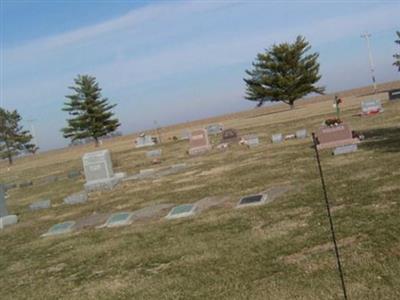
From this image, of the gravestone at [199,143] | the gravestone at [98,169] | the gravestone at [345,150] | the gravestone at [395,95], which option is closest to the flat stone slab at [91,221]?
the gravestone at [98,169]

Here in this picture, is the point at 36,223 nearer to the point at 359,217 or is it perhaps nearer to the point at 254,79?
the point at 359,217

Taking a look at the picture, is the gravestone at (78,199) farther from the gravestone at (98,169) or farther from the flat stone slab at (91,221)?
the flat stone slab at (91,221)

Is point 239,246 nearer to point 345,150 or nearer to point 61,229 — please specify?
Result: point 61,229

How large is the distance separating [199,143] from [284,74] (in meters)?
39.2

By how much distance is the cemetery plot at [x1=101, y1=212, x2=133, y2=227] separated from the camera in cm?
1190

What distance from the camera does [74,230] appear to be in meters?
12.3

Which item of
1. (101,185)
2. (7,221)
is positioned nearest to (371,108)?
(101,185)

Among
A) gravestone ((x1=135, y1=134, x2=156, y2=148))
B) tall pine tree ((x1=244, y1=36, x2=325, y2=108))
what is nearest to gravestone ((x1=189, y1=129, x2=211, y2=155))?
gravestone ((x1=135, y1=134, x2=156, y2=148))

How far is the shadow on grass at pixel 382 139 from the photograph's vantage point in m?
15.5

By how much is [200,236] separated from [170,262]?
1.26 metres

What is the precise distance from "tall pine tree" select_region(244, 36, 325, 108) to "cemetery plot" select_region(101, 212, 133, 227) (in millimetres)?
51990

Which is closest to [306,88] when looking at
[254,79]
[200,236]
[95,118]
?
[254,79]

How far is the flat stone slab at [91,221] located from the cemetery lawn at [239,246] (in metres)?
0.67

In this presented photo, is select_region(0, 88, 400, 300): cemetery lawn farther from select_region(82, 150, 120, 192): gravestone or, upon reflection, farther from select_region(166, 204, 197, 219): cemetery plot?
select_region(82, 150, 120, 192): gravestone
